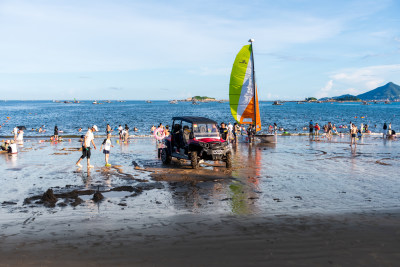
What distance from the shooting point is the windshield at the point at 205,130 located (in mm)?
18031

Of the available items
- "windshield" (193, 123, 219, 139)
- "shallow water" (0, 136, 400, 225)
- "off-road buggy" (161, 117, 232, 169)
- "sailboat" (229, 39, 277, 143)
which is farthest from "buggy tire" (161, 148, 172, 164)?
"sailboat" (229, 39, 277, 143)

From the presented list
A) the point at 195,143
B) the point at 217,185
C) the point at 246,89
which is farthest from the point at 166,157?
the point at 246,89

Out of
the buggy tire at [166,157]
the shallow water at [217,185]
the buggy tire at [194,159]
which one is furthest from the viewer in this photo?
the buggy tire at [166,157]

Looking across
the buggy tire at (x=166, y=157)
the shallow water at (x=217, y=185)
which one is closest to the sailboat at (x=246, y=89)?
the shallow water at (x=217, y=185)

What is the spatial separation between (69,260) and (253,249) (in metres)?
3.76

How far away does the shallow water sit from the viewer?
10.4 metres

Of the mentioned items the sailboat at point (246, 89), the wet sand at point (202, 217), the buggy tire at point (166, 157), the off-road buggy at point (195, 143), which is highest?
the sailboat at point (246, 89)

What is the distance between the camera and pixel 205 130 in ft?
59.9

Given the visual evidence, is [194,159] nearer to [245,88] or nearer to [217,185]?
[217,185]

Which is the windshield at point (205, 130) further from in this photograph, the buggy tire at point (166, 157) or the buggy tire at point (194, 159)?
the buggy tire at point (166, 157)

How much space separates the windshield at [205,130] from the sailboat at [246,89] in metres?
13.1

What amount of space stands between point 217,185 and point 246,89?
61.0 ft

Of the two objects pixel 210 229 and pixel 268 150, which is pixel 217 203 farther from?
pixel 268 150

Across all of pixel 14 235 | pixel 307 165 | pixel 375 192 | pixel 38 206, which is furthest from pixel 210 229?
pixel 307 165
